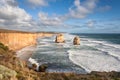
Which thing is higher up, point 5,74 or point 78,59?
point 5,74

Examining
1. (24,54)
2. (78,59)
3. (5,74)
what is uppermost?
(5,74)

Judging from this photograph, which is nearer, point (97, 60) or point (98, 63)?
point (98, 63)

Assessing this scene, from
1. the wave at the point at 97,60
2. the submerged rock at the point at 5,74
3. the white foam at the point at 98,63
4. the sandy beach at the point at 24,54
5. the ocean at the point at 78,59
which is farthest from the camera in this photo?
the sandy beach at the point at 24,54

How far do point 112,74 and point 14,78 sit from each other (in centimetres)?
682

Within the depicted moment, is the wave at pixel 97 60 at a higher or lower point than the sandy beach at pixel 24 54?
higher

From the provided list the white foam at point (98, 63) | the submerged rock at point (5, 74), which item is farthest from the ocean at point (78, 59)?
the submerged rock at point (5, 74)

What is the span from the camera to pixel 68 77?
548 inches

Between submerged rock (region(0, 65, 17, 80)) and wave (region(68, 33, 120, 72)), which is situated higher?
submerged rock (region(0, 65, 17, 80))

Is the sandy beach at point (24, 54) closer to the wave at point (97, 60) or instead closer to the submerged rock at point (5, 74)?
the wave at point (97, 60)

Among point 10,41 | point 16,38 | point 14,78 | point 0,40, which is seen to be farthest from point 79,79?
point 16,38

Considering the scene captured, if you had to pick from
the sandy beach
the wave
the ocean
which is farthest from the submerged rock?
the sandy beach

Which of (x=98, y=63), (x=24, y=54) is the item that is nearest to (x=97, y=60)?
(x=98, y=63)

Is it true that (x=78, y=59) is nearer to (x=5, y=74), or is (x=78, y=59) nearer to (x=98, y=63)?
(x=98, y=63)

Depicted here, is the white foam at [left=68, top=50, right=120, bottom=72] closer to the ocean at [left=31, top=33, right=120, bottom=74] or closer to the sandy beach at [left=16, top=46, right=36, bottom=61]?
the ocean at [left=31, top=33, right=120, bottom=74]
